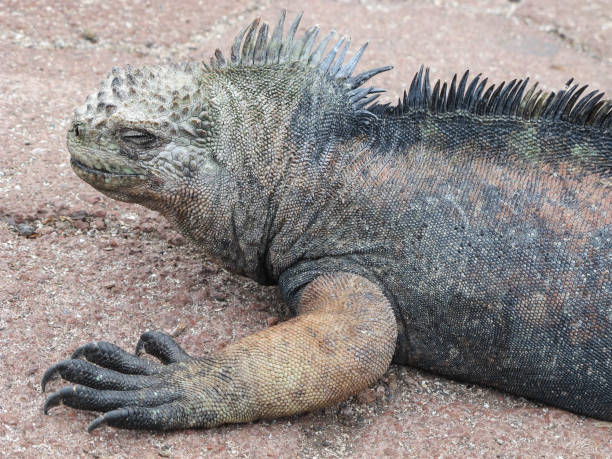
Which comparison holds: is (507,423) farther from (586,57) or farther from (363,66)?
(586,57)

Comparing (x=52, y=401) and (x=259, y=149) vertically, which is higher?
(x=259, y=149)

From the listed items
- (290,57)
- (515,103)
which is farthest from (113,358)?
(515,103)

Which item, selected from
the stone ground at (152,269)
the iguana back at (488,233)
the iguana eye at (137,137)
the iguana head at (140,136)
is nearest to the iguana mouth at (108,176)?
the iguana head at (140,136)

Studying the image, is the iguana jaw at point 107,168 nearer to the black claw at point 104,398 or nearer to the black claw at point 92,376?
the black claw at point 92,376

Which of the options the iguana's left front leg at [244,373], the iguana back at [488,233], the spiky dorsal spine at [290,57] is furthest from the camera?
the spiky dorsal spine at [290,57]

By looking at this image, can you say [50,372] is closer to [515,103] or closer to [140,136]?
[140,136]

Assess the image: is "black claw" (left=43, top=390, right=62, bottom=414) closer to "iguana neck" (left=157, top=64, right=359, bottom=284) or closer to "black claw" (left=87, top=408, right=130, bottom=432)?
"black claw" (left=87, top=408, right=130, bottom=432)

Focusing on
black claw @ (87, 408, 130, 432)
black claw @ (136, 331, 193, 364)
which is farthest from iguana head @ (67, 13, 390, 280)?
black claw @ (87, 408, 130, 432)
